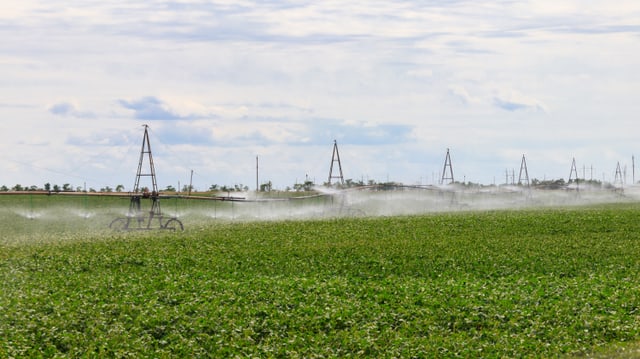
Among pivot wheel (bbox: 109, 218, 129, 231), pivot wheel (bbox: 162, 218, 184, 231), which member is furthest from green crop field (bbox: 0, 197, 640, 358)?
pivot wheel (bbox: 109, 218, 129, 231)

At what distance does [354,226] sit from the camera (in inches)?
2168

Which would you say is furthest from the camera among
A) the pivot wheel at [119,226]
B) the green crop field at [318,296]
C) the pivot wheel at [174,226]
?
the pivot wheel at [119,226]

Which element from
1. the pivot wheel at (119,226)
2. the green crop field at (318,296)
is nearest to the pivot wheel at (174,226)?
the pivot wheel at (119,226)

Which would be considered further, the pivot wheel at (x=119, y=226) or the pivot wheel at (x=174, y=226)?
the pivot wheel at (x=119, y=226)

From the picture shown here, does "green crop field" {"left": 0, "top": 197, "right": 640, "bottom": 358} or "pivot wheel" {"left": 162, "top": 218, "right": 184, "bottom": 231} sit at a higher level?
"pivot wheel" {"left": 162, "top": 218, "right": 184, "bottom": 231}

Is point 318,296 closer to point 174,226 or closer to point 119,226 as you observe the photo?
point 174,226

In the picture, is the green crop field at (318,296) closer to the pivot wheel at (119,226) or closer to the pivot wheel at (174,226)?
the pivot wheel at (174,226)

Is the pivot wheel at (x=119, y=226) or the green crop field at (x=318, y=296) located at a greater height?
the pivot wheel at (x=119, y=226)

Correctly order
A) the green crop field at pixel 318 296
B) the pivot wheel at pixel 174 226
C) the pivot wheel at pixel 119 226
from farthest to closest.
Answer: the pivot wheel at pixel 119 226, the pivot wheel at pixel 174 226, the green crop field at pixel 318 296

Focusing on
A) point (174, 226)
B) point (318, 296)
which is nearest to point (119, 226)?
point (174, 226)

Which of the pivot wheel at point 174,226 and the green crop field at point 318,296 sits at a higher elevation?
the pivot wheel at point 174,226

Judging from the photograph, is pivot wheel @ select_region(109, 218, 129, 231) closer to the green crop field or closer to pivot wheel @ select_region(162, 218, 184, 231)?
pivot wheel @ select_region(162, 218, 184, 231)

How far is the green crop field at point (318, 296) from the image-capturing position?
21.3 metres

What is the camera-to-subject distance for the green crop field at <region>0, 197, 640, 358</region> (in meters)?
21.3
